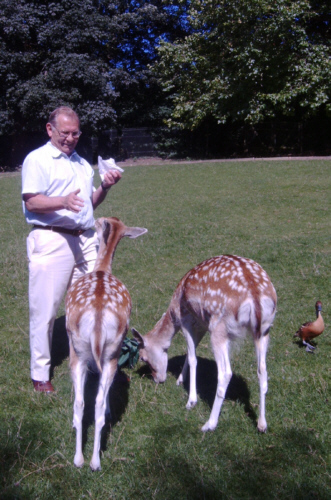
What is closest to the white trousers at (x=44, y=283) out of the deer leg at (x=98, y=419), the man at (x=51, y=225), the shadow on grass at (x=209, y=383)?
the man at (x=51, y=225)

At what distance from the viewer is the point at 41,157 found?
464 centimetres

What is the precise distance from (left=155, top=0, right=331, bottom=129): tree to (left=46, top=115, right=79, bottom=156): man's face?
2022 cm

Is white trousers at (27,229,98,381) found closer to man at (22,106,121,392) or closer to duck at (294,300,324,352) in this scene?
man at (22,106,121,392)

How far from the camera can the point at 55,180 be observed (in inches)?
186

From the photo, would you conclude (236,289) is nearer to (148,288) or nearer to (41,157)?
(41,157)

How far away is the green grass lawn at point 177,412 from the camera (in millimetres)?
3582

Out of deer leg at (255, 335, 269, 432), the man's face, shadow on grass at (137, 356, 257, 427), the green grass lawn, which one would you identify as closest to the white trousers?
the green grass lawn

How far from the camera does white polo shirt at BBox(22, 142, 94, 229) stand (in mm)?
4590

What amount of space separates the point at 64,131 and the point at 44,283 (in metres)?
1.40

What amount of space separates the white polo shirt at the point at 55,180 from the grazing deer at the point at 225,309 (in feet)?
3.96

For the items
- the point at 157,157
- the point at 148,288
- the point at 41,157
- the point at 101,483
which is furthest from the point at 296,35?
the point at 101,483

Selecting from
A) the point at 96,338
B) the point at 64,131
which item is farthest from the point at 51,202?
the point at 96,338

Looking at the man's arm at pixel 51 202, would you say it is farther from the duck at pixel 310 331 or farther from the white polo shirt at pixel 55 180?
the duck at pixel 310 331

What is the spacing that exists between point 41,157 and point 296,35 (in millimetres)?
21968
